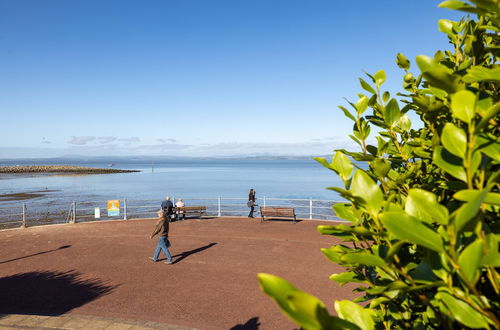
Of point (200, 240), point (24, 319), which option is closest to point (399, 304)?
point (24, 319)

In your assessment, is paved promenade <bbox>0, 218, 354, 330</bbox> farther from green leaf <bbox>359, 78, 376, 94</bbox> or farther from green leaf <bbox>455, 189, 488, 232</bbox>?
green leaf <bbox>455, 189, 488, 232</bbox>

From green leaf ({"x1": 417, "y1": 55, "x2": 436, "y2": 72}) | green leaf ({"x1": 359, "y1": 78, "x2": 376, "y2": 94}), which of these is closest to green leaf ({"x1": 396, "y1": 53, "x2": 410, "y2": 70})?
green leaf ({"x1": 359, "y1": 78, "x2": 376, "y2": 94})

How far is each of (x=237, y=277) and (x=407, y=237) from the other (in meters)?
9.10

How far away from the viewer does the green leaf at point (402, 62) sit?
191 cm

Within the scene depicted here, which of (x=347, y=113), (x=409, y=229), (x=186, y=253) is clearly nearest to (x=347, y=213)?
(x=347, y=113)

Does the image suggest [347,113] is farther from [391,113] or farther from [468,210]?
[468,210]

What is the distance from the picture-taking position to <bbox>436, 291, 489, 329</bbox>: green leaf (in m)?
0.79

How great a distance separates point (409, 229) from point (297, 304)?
351 mm

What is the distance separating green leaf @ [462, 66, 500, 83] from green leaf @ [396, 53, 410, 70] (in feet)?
3.61

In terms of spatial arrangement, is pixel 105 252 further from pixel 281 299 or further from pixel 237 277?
pixel 281 299

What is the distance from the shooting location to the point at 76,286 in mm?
8578

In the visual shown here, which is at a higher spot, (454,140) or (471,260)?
(454,140)

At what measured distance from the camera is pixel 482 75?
90cm

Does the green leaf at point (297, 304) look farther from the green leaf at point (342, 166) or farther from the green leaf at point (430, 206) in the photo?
the green leaf at point (342, 166)
